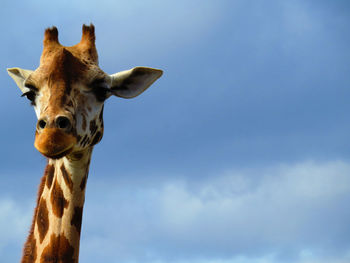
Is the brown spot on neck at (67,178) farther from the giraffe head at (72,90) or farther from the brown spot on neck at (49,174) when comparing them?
the giraffe head at (72,90)

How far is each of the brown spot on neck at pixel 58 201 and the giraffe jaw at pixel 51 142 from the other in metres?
1.45

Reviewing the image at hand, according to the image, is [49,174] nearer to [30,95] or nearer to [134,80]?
[30,95]

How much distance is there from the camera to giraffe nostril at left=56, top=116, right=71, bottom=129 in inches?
295

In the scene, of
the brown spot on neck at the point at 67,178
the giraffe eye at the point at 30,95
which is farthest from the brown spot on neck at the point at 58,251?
the giraffe eye at the point at 30,95

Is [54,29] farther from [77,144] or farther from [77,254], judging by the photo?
[77,254]

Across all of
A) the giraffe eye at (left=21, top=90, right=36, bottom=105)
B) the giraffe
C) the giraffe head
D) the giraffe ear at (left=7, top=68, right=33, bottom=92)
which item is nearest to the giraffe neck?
the giraffe

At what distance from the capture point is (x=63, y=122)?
299 inches

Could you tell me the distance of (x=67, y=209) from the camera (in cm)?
866

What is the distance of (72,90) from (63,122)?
95 cm

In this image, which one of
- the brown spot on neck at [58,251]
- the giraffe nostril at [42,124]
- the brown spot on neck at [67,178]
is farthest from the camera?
the brown spot on neck at [67,178]

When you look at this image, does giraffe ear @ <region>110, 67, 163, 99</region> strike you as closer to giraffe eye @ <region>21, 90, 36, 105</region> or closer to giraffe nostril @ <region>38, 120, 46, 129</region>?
giraffe eye @ <region>21, 90, 36, 105</region>

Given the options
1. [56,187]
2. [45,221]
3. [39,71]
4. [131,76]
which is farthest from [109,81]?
[45,221]

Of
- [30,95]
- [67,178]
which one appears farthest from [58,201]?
[30,95]

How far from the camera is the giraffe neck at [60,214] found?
8.41 m
